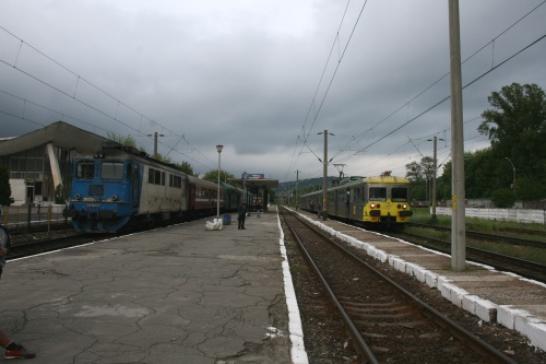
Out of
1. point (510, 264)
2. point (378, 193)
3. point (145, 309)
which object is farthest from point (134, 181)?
point (510, 264)

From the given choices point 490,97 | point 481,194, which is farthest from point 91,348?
point 481,194

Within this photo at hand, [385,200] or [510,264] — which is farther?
[385,200]

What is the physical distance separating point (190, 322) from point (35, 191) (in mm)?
53661

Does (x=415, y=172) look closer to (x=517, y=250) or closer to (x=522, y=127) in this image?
(x=522, y=127)

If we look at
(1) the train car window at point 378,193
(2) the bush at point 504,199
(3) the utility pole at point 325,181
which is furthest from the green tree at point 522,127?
(1) the train car window at point 378,193

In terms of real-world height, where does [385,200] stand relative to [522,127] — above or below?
below

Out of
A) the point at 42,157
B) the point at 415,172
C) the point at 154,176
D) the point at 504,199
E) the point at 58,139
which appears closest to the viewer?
the point at 154,176

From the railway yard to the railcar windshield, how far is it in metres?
13.2

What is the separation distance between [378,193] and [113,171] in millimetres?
12978

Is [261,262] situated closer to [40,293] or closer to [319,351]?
[40,293]

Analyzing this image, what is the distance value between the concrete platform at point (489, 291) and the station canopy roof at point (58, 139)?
38.8 metres

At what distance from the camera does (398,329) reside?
640cm

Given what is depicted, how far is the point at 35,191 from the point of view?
5353cm

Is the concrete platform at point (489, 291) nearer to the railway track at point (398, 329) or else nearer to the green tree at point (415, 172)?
the railway track at point (398, 329)
